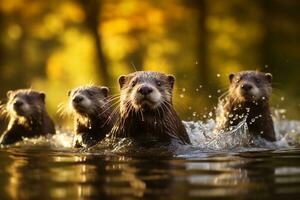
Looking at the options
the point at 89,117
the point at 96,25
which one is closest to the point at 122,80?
the point at 89,117

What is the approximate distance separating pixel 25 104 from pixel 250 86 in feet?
9.54

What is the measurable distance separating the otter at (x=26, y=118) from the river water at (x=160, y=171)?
1720mm

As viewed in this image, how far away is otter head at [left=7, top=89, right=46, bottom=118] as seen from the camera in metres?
Answer: 9.31

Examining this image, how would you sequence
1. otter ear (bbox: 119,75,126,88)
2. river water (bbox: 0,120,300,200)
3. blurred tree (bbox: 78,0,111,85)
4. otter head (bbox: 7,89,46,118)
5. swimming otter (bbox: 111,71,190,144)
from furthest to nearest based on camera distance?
blurred tree (bbox: 78,0,111,85) → otter head (bbox: 7,89,46,118) → otter ear (bbox: 119,75,126,88) → swimming otter (bbox: 111,71,190,144) → river water (bbox: 0,120,300,200)

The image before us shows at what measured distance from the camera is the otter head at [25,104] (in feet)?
30.6

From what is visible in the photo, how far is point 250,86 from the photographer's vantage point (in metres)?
8.00

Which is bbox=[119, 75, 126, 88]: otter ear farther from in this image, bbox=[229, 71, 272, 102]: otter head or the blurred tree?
the blurred tree

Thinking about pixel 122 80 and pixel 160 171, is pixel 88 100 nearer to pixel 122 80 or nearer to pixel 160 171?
pixel 122 80

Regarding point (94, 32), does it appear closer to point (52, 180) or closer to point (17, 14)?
point (17, 14)

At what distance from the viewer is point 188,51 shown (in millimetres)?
19078

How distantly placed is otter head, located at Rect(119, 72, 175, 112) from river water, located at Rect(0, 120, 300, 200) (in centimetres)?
39

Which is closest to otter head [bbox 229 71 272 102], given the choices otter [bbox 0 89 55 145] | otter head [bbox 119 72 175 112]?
otter head [bbox 119 72 175 112]

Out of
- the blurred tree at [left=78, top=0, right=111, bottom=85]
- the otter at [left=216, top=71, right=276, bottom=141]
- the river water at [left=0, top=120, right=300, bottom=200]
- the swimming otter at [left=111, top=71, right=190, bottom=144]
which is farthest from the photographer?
the blurred tree at [left=78, top=0, right=111, bottom=85]

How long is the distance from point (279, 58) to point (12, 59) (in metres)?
7.63
